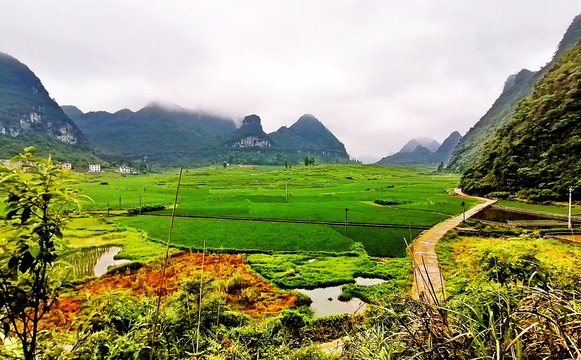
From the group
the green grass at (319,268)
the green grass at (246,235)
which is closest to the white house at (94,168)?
the green grass at (246,235)

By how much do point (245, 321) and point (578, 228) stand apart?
36.1m

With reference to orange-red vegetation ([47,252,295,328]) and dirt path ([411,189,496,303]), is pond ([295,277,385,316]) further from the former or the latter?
dirt path ([411,189,496,303])

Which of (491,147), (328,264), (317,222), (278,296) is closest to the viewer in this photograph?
(278,296)

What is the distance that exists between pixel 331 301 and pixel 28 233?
57.7 ft

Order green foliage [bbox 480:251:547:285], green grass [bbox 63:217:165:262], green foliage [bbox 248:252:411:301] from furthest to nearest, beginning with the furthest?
green grass [bbox 63:217:165:262]
green foliage [bbox 248:252:411:301]
green foliage [bbox 480:251:547:285]

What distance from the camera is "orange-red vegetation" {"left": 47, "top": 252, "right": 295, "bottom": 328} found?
16875 millimetres

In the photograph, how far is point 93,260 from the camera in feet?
86.5

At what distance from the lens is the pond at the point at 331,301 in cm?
1672

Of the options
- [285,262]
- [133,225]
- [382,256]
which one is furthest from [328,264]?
[133,225]

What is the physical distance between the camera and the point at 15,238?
8.66 ft

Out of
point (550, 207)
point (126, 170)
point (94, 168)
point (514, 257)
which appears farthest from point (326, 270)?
point (126, 170)

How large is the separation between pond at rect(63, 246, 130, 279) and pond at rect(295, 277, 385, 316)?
1755 cm

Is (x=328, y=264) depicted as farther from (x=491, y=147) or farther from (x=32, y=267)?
(x=491, y=147)

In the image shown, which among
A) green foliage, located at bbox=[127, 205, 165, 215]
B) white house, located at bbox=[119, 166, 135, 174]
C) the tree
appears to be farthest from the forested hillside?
white house, located at bbox=[119, 166, 135, 174]
